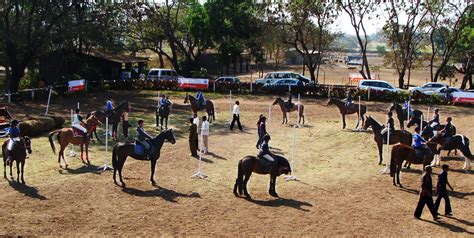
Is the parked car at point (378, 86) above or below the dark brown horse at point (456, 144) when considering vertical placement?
above

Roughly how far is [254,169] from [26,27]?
2551 cm

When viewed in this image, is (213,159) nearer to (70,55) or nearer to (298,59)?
(70,55)

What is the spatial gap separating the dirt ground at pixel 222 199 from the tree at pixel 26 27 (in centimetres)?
1404

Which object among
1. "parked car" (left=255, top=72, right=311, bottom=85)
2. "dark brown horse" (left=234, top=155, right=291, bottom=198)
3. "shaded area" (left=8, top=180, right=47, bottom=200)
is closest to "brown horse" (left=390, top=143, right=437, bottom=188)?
"dark brown horse" (left=234, top=155, right=291, bottom=198)

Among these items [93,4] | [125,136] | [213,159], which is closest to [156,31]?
[93,4]

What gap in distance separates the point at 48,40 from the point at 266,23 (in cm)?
2182

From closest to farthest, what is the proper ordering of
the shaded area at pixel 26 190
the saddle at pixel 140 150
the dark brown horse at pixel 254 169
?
the shaded area at pixel 26 190, the dark brown horse at pixel 254 169, the saddle at pixel 140 150

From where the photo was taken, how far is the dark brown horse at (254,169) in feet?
51.5

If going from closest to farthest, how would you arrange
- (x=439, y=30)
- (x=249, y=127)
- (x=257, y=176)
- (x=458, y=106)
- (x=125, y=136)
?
1. (x=257, y=176)
2. (x=125, y=136)
3. (x=249, y=127)
4. (x=458, y=106)
5. (x=439, y=30)

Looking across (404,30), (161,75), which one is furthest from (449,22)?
(161,75)

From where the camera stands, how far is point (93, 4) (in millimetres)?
39188

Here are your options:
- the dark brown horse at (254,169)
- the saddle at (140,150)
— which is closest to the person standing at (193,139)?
the saddle at (140,150)

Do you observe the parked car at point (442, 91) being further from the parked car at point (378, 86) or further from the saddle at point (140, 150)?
the saddle at point (140, 150)

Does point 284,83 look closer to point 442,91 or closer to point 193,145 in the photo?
point 442,91
